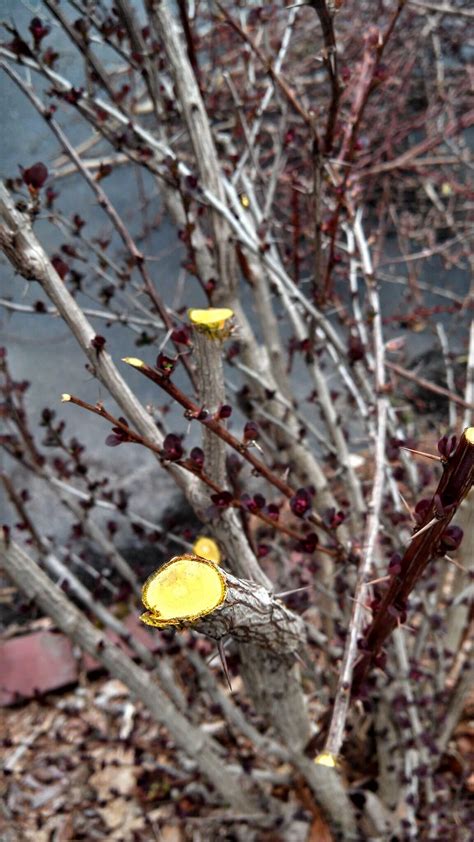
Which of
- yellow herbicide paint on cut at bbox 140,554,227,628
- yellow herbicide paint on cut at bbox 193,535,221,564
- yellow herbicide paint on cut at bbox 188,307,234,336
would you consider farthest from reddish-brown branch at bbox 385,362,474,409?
yellow herbicide paint on cut at bbox 140,554,227,628

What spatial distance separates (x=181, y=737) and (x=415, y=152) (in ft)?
10.5

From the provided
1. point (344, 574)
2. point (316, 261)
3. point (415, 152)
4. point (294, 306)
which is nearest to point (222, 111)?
point (415, 152)

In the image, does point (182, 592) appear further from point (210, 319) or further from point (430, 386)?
point (430, 386)

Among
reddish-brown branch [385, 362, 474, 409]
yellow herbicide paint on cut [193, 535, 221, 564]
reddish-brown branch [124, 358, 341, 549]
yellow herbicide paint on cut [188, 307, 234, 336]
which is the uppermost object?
reddish-brown branch [385, 362, 474, 409]

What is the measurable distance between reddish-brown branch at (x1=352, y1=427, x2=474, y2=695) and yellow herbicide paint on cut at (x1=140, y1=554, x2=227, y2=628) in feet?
0.93

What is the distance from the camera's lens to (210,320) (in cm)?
89

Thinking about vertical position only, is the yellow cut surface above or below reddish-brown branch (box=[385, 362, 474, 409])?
below

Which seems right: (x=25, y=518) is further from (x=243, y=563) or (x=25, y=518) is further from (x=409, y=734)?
(x=409, y=734)

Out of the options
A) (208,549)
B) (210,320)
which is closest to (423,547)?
(210,320)

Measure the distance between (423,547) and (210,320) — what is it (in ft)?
1.49

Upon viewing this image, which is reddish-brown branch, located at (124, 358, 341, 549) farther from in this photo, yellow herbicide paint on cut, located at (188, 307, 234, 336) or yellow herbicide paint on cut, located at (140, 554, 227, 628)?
yellow herbicide paint on cut, located at (140, 554, 227, 628)

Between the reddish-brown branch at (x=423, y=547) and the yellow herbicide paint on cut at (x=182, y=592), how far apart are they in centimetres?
28

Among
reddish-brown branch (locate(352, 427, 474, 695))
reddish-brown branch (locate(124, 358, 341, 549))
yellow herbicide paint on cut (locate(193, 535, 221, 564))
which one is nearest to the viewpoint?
reddish-brown branch (locate(352, 427, 474, 695))

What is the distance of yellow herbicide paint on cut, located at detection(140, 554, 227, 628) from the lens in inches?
28.3
